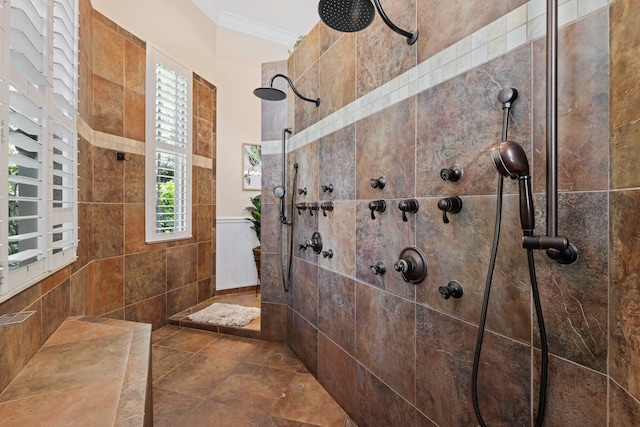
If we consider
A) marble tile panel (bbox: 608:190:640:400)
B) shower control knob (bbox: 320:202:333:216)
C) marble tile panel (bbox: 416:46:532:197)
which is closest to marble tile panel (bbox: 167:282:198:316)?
shower control knob (bbox: 320:202:333:216)

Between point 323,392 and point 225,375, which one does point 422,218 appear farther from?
point 225,375

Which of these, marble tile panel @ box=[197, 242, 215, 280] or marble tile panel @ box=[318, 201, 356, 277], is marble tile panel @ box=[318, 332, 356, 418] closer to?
marble tile panel @ box=[318, 201, 356, 277]

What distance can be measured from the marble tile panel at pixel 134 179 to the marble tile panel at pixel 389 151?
7.50 feet

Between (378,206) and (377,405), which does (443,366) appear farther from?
(378,206)

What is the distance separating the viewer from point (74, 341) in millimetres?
1456

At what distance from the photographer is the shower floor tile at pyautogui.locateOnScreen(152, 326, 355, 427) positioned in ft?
5.84

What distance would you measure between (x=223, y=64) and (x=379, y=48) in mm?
3103

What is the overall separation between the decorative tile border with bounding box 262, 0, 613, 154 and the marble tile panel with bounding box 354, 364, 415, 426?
1408mm

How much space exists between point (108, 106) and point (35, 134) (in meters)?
1.63

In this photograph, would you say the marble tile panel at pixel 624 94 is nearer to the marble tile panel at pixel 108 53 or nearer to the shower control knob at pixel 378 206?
the shower control knob at pixel 378 206

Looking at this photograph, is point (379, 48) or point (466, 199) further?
point (379, 48)

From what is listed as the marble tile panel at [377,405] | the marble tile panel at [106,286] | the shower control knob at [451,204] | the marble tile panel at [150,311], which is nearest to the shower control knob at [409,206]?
the shower control knob at [451,204]

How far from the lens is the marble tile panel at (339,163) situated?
1763 millimetres

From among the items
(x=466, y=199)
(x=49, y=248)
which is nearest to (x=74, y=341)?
(x=49, y=248)
